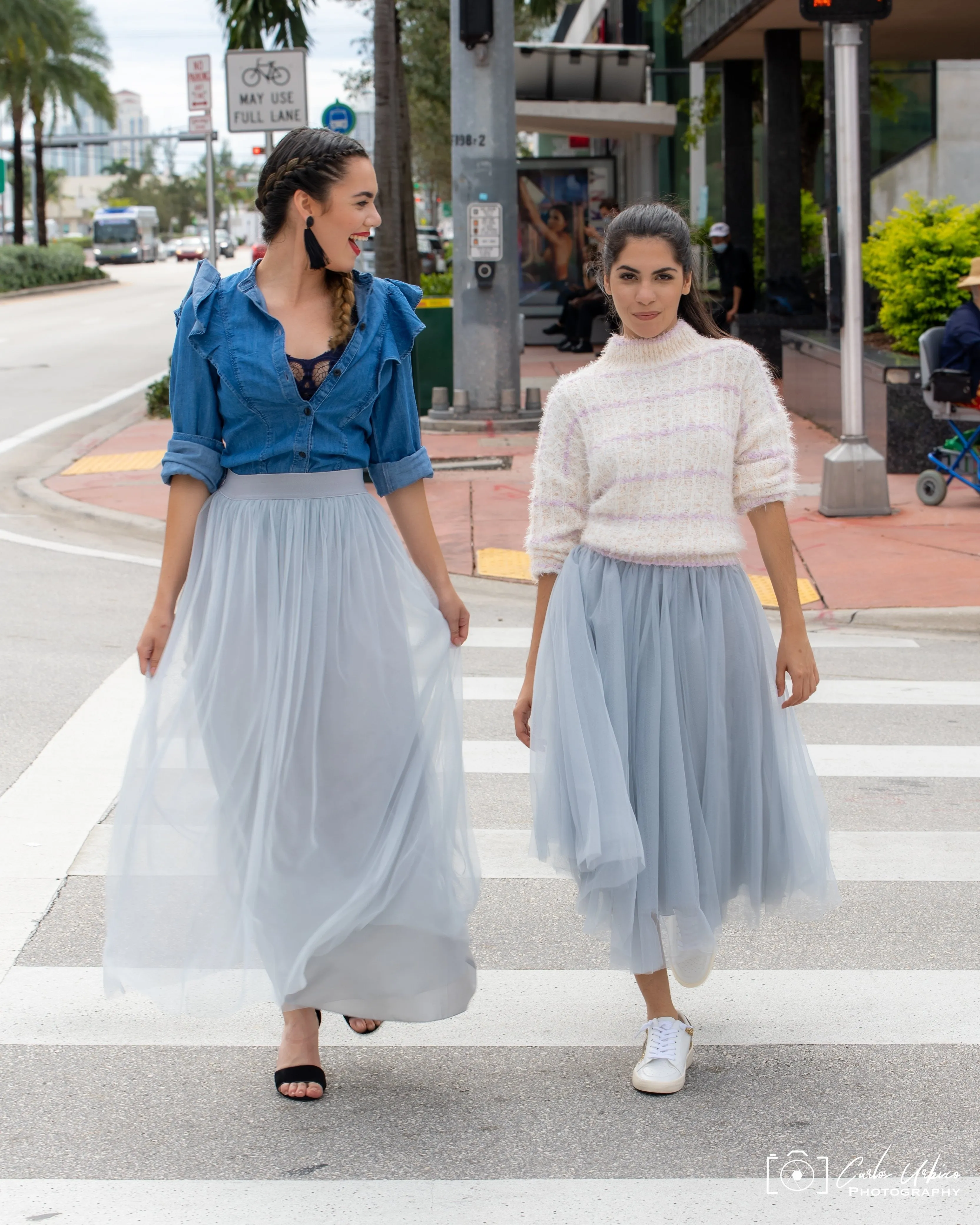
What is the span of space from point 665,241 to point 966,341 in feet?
22.9

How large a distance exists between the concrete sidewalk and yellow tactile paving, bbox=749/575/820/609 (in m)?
0.04

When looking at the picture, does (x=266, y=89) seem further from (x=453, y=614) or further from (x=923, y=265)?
(x=453, y=614)

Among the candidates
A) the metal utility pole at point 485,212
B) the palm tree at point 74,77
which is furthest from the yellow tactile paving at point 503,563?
the palm tree at point 74,77

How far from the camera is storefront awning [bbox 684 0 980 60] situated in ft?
52.1

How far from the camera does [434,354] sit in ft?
50.5

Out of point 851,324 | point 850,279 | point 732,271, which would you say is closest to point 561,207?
point 732,271

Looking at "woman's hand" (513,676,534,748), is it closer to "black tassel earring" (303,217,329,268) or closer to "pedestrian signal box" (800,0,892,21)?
"black tassel earring" (303,217,329,268)

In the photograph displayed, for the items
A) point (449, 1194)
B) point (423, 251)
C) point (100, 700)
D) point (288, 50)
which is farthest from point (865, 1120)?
point (423, 251)

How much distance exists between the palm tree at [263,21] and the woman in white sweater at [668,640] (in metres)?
15.4

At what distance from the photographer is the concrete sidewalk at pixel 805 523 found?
27.8 feet

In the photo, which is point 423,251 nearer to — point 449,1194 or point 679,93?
point 679,93

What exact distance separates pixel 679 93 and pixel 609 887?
30666 millimetres

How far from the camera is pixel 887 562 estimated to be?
8.94 meters

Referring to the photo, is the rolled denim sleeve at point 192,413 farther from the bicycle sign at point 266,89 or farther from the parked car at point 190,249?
the parked car at point 190,249
